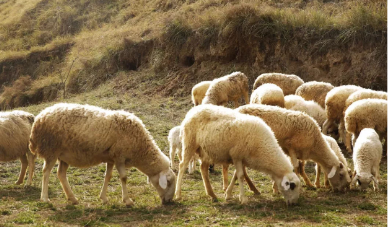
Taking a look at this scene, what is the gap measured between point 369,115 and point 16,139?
7.76 m

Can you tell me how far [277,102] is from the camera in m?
12.6

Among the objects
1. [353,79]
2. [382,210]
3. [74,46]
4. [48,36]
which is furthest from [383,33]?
[48,36]

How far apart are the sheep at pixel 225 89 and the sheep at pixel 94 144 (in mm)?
6414

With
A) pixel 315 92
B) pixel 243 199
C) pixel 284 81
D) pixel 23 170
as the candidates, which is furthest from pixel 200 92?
pixel 243 199

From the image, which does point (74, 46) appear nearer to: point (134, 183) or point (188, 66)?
point (188, 66)

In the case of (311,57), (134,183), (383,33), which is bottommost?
(134,183)

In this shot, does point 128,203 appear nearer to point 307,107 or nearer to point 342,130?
point 307,107

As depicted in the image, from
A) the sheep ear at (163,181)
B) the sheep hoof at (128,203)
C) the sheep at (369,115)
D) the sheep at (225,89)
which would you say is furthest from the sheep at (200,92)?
the sheep hoof at (128,203)

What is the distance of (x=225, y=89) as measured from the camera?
1550 centimetres

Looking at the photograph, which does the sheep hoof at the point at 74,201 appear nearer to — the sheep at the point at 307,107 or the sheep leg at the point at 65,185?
the sheep leg at the point at 65,185

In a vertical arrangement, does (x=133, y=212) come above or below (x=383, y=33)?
below

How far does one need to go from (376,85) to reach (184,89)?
7696 mm

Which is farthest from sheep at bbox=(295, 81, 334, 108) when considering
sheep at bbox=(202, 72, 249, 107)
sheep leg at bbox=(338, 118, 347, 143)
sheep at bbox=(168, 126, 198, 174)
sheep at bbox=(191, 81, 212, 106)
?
sheep at bbox=(168, 126, 198, 174)

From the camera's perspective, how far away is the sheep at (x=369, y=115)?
1101 cm
